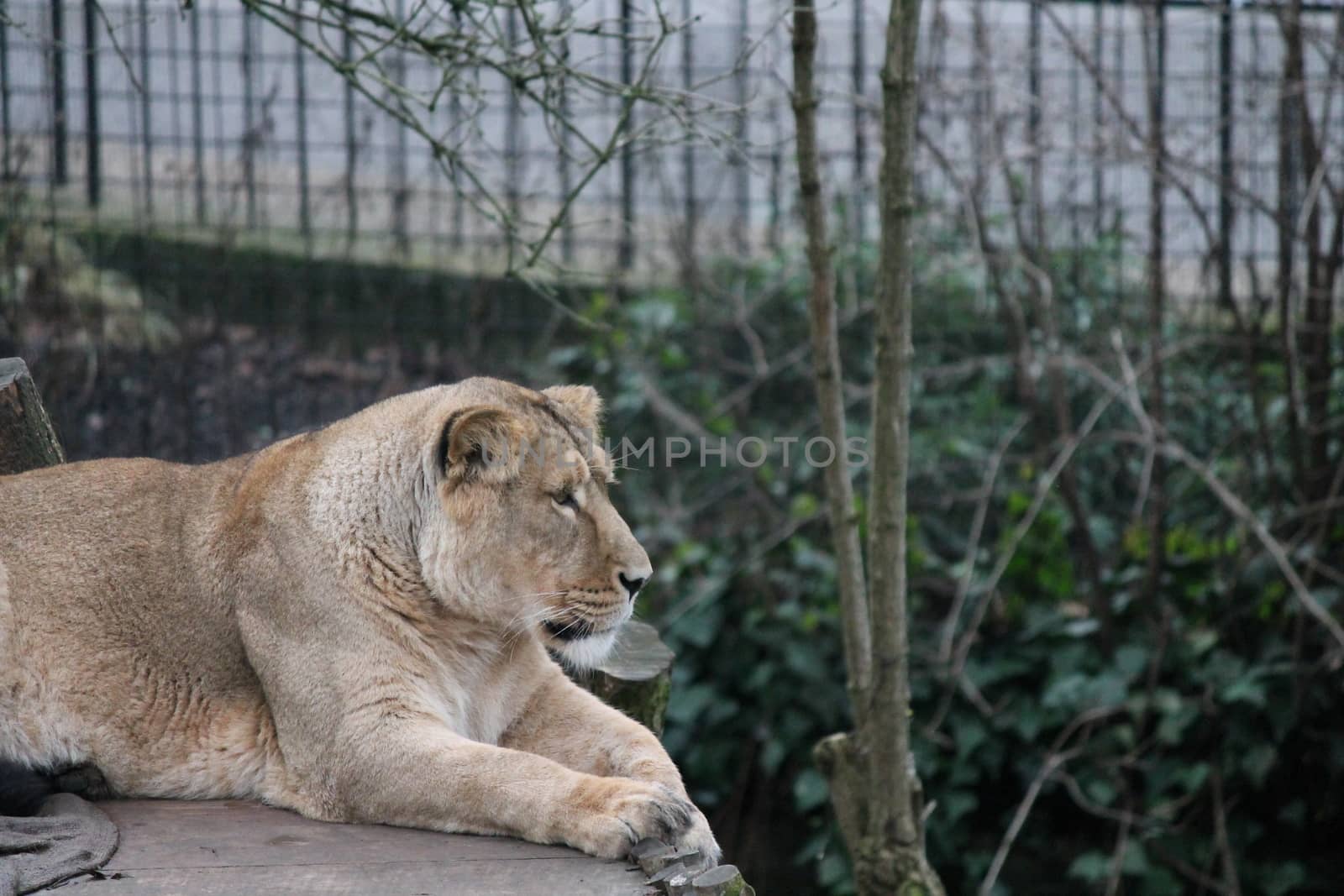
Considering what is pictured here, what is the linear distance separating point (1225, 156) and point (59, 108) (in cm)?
583

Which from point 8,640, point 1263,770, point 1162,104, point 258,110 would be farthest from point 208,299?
point 1263,770

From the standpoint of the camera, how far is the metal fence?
6.55 meters

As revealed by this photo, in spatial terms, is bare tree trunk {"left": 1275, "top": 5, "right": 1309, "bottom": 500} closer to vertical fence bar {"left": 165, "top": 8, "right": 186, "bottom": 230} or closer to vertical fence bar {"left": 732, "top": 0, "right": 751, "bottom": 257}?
vertical fence bar {"left": 732, "top": 0, "right": 751, "bottom": 257}

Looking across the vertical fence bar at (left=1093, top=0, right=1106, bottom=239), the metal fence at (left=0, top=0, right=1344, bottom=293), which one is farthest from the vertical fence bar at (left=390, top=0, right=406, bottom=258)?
the vertical fence bar at (left=1093, top=0, right=1106, bottom=239)

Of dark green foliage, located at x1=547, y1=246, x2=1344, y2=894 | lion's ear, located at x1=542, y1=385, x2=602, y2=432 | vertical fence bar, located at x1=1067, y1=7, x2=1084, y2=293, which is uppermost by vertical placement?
vertical fence bar, located at x1=1067, y1=7, x2=1084, y2=293

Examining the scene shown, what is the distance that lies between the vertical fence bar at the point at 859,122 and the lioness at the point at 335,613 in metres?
4.09

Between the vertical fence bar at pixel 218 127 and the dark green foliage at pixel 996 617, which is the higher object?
the vertical fence bar at pixel 218 127

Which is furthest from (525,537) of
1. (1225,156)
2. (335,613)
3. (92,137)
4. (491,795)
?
(92,137)

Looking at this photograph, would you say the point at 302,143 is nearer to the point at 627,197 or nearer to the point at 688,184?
the point at 627,197

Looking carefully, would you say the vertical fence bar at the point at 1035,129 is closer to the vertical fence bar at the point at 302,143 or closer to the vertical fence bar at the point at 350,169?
the vertical fence bar at the point at 350,169

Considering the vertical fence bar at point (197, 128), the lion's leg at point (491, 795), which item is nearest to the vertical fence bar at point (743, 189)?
the vertical fence bar at point (197, 128)

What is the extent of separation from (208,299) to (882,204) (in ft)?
14.9

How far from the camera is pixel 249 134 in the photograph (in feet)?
23.1

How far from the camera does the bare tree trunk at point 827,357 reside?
378 cm
